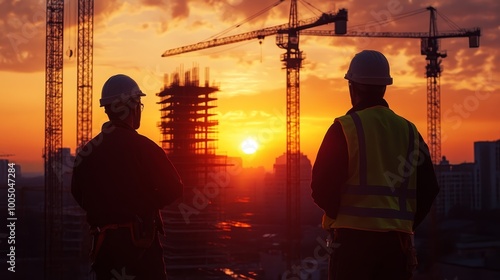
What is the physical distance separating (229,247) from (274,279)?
24.6ft

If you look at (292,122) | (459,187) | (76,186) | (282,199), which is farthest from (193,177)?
(76,186)

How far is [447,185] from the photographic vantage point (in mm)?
93062

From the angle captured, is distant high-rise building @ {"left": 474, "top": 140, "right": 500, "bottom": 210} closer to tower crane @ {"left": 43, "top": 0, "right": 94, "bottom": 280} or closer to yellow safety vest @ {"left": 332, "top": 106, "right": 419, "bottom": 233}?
tower crane @ {"left": 43, "top": 0, "right": 94, "bottom": 280}

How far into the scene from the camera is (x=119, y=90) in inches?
141

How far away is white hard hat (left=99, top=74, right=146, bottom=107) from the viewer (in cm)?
354

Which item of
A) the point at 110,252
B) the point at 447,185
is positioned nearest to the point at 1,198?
the point at 110,252

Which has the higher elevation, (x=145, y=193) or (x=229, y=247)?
(x=145, y=193)

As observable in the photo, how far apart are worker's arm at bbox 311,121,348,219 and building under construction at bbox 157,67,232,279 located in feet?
176

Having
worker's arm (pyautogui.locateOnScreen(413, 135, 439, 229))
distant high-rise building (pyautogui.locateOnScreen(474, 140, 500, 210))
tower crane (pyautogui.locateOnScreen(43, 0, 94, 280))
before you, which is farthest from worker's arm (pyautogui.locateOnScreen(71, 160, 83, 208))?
distant high-rise building (pyautogui.locateOnScreen(474, 140, 500, 210))

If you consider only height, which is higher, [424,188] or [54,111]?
[54,111]

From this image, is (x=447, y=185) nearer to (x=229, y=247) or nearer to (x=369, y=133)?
(x=229, y=247)

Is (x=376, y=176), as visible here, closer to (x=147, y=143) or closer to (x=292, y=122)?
(x=147, y=143)

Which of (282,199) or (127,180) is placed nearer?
(127,180)

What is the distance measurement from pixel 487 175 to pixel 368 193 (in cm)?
9272
